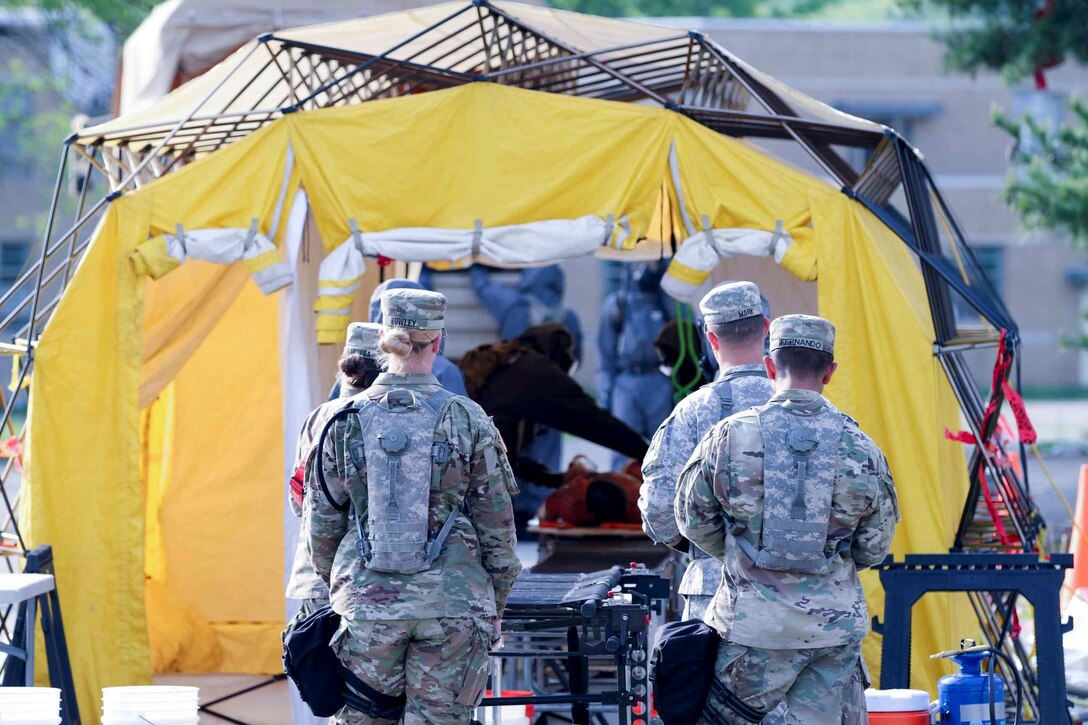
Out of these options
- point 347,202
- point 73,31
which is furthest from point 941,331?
point 73,31

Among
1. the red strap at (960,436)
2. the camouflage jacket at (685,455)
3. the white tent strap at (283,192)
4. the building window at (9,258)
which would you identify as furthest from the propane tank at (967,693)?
the building window at (9,258)

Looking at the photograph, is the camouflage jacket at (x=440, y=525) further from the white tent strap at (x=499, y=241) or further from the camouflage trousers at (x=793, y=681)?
the white tent strap at (x=499, y=241)

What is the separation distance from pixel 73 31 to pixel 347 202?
65.8ft

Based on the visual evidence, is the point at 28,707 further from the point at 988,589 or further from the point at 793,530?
the point at 988,589

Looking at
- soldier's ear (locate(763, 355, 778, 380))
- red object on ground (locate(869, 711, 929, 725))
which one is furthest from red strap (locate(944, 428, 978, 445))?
soldier's ear (locate(763, 355, 778, 380))

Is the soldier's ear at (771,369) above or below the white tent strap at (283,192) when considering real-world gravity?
below

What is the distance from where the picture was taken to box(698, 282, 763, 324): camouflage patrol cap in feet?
16.3

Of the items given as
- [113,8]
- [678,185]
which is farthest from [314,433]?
[113,8]

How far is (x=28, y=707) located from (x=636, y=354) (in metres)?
8.07

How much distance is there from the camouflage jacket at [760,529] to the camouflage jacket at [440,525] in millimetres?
579

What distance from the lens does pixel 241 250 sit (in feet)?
21.7

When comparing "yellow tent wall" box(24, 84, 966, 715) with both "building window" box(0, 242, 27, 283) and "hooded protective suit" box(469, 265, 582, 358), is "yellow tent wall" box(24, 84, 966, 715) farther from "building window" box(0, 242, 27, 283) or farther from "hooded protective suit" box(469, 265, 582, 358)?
"building window" box(0, 242, 27, 283)

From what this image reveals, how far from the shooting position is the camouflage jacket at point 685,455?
4855mm

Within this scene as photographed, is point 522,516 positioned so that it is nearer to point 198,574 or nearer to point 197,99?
point 198,574
